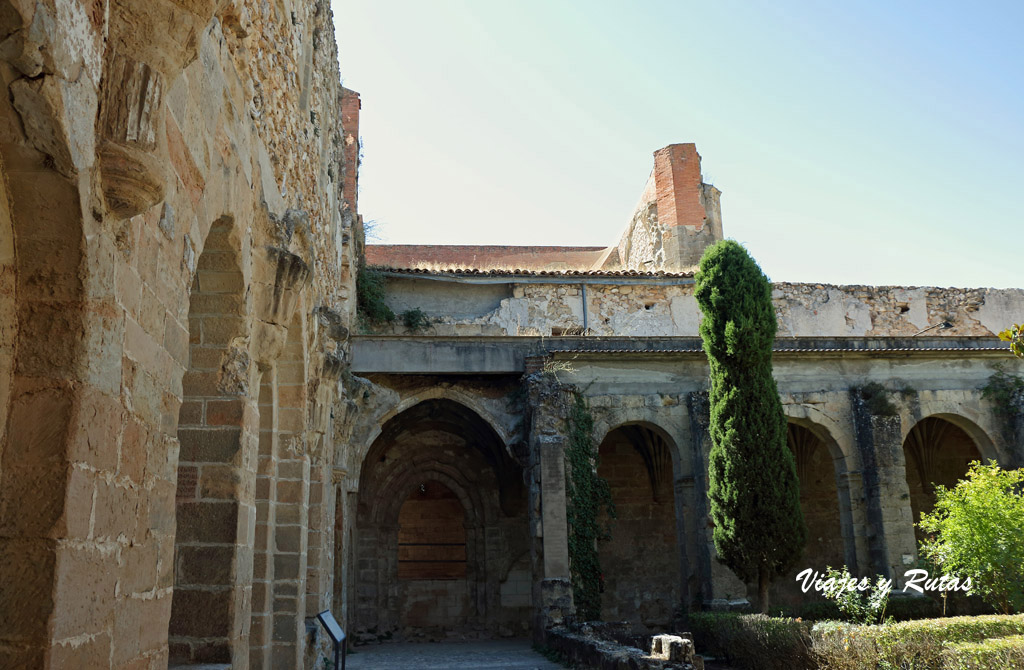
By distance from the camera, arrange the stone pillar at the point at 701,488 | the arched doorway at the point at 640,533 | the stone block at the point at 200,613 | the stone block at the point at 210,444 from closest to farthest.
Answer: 1. the stone block at the point at 200,613
2. the stone block at the point at 210,444
3. the stone pillar at the point at 701,488
4. the arched doorway at the point at 640,533

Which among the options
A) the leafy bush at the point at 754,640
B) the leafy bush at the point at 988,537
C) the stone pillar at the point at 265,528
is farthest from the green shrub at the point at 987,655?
the stone pillar at the point at 265,528

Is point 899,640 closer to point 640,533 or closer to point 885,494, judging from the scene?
point 885,494

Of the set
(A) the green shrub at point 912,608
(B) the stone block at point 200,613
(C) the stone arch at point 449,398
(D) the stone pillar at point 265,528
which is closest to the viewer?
(B) the stone block at point 200,613

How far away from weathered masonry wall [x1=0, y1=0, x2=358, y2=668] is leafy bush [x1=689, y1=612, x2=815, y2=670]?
7031 millimetres

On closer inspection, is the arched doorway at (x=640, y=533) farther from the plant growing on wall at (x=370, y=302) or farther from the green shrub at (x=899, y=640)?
the green shrub at (x=899, y=640)

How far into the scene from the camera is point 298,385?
7.74 metres

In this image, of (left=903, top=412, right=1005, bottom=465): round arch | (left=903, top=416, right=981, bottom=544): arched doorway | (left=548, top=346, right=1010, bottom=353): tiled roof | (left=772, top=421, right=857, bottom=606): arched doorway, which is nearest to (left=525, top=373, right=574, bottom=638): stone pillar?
(left=548, top=346, right=1010, bottom=353): tiled roof

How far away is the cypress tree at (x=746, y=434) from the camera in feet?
43.7

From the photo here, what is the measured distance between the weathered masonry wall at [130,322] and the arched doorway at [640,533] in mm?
13178

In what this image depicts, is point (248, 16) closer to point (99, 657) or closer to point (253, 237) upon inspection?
point (253, 237)

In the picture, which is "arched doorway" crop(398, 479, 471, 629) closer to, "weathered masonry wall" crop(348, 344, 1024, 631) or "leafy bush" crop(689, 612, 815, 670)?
"weathered masonry wall" crop(348, 344, 1024, 631)

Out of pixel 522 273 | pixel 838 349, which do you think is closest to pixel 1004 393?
pixel 838 349

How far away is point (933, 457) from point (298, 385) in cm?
1572

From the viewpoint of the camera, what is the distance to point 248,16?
18.2 ft
